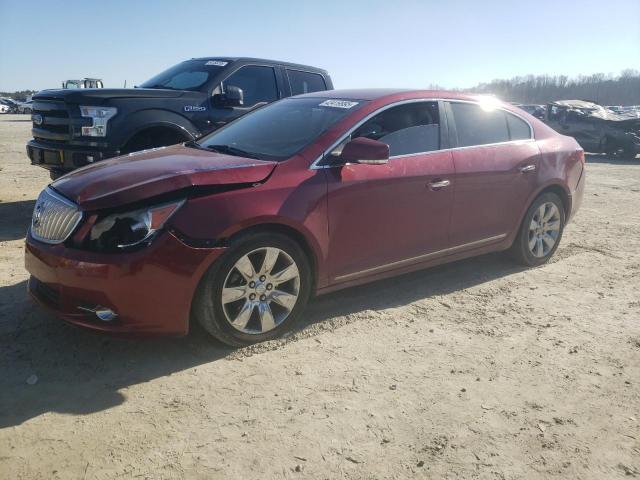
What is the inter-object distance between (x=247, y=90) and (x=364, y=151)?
4.08 meters

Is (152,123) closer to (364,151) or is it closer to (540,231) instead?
(364,151)

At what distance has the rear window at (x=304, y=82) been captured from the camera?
7617 millimetres

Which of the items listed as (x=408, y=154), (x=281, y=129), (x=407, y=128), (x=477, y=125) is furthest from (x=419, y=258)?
(x=281, y=129)

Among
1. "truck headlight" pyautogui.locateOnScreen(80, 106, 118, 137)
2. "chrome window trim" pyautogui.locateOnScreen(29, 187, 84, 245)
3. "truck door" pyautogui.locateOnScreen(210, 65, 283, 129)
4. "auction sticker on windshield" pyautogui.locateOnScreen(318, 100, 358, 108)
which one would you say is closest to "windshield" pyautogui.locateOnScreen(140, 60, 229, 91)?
"truck door" pyautogui.locateOnScreen(210, 65, 283, 129)

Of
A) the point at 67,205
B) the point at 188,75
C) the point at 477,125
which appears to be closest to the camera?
the point at 67,205

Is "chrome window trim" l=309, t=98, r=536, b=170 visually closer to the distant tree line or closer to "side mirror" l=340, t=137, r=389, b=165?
"side mirror" l=340, t=137, r=389, b=165

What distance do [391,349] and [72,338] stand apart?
203 cm

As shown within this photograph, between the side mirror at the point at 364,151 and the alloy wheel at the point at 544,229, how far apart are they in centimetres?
221

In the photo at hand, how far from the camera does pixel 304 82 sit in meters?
7.80

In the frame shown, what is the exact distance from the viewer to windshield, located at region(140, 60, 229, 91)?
6820 mm

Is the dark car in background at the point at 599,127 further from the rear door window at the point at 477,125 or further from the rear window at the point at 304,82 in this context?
the rear door window at the point at 477,125

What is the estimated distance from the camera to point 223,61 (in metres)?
7.05

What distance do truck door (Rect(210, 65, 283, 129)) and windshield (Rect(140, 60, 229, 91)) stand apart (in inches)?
8.6

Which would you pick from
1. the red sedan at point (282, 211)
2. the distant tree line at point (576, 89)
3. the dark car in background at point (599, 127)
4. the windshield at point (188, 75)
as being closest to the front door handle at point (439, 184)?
the red sedan at point (282, 211)
